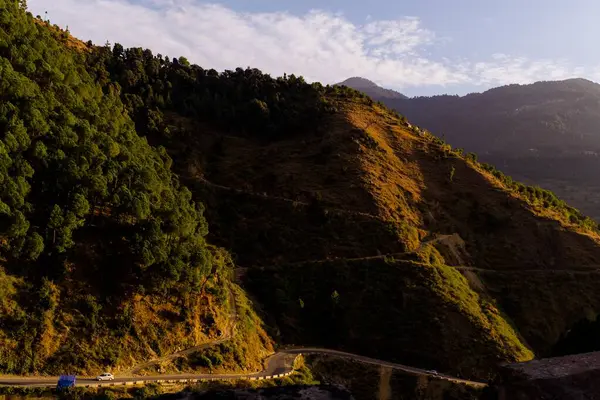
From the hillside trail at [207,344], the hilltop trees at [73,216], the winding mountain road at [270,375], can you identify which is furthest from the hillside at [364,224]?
the hilltop trees at [73,216]

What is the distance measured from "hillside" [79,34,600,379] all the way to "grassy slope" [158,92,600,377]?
8.6 inches

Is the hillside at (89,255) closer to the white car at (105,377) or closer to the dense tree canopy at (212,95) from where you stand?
the white car at (105,377)

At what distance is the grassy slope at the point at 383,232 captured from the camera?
176ft

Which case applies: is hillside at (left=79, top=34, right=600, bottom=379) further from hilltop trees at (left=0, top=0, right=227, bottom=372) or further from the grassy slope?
hilltop trees at (left=0, top=0, right=227, bottom=372)

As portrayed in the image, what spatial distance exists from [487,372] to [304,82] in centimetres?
7032

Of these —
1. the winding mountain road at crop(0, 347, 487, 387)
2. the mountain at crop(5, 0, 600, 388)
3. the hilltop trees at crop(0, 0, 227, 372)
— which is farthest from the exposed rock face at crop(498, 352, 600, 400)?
the hilltop trees at crop(0, 0, 227, 372)

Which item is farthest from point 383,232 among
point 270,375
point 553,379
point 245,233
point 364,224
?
point 553,379

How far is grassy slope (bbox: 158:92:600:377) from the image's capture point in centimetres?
5356

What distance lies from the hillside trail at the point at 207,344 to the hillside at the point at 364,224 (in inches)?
194

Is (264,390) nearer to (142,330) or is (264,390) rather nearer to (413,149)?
(142,330)

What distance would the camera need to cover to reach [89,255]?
42219 millimetres

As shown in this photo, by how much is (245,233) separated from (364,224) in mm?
17276

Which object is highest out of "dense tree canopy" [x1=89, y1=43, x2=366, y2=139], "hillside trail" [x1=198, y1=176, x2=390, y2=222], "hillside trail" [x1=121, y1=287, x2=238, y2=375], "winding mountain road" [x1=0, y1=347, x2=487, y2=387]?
"dense tree canopy" [x1=89, y1=43, x2=366, y2=139]

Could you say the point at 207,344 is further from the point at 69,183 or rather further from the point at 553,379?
the point at 553,379
